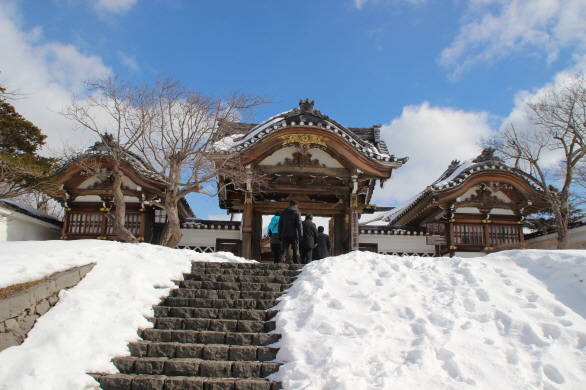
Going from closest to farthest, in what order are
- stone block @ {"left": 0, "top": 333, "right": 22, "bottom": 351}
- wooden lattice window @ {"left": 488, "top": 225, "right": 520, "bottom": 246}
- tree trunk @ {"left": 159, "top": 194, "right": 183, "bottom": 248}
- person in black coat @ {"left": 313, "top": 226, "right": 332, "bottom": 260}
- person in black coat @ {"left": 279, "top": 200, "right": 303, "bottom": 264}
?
1. stone block @ {"left": 0, "top": 333, "right": 22, "bottom": 351}
2. person in black coat @ {"left": 279, "top": 200, "right": 303, "bottom": 264}
3. tree trunk @ {"left": 159, "top": 194, "right": 183, "bottom": 248}
4. person in black coat @ {"left": 313, "top": 226, "right": 332, "bottom": 260}
5. wooden lattice window @ {"left": 488, "top": 225, "right": 520, "bottom": 246}

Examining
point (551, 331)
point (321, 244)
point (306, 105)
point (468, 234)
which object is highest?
point (306, 105)

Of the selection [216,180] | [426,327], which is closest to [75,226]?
[216,180]

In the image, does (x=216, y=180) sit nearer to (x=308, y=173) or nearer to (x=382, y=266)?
(x=308, y=173)

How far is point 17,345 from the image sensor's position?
5066mm

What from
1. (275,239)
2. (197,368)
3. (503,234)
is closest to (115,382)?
(197,368)

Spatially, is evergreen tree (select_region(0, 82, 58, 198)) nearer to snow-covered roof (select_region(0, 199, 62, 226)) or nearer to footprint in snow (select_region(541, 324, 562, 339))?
snow-covered roof (select_region(0, 199, 62, 226))

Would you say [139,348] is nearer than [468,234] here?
Yes

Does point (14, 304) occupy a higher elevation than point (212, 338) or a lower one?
higher

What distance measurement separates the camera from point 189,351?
541cm

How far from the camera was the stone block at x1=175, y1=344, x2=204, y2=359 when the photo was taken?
5387 millimetres

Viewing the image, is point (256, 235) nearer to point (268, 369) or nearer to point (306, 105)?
point (306, 105)

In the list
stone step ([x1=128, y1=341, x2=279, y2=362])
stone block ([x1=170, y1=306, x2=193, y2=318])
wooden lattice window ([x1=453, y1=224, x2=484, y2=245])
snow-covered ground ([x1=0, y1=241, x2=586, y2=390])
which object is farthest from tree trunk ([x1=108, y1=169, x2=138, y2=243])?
wooden lattice window ([x1=453, y1=224, x2=484, y2=245])

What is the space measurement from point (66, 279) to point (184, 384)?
299 cm

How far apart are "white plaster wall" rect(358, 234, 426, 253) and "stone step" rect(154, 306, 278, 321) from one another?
937 centimetres
